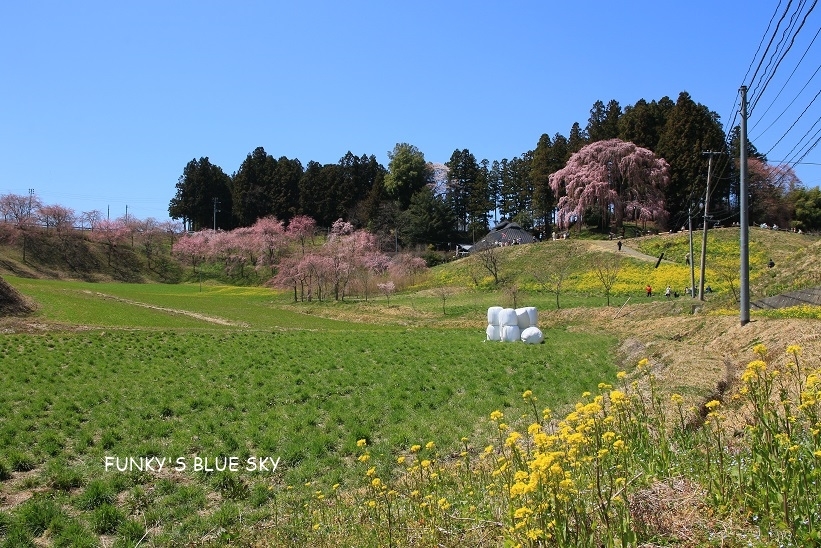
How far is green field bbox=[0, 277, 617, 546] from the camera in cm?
571

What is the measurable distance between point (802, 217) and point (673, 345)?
162 feet

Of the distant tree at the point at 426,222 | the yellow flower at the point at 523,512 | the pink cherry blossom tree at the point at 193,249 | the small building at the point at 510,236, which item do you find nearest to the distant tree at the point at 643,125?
the small building at the point at 510,236

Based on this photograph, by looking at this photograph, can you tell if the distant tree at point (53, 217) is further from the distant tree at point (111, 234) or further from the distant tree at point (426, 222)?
the distant tree at point (426, 222)

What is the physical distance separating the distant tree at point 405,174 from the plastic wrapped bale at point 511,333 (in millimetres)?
53022

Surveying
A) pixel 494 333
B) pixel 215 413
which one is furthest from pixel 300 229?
pixel 215 413

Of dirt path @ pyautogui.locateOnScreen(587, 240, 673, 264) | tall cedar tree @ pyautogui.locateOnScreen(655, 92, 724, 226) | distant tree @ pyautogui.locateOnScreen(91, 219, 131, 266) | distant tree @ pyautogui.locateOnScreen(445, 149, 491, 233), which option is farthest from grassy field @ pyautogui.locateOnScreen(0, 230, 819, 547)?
distant tree @ pyautogui.locateOnScreen(445, 149, 491, 233)

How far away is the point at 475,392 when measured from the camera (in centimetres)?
1103

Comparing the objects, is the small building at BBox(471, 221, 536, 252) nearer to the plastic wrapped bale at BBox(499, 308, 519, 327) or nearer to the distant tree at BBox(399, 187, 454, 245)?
the distant tree at BBox(399, 187, 454, 245)

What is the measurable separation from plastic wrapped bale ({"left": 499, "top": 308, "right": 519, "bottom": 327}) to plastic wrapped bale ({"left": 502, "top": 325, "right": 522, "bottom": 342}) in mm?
123

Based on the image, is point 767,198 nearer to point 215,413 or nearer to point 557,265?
point 557,265

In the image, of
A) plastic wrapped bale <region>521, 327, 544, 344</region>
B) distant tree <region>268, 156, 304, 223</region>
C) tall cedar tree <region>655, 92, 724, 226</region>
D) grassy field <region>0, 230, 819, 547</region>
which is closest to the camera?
grassy field <region>0, 230, 819, 547</region>

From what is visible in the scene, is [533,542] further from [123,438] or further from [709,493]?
[123,438]

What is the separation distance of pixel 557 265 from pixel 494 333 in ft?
82.7

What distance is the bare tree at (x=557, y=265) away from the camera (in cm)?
4003
